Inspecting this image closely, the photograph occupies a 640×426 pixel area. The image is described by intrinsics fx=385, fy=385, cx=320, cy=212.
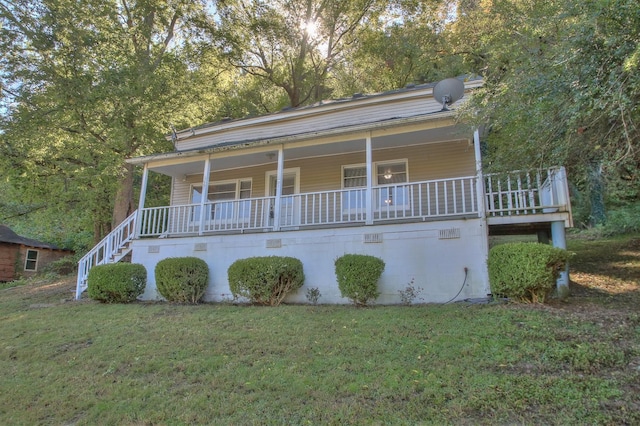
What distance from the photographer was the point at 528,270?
5961 millimetres

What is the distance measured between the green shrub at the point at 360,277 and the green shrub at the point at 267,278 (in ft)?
3.71

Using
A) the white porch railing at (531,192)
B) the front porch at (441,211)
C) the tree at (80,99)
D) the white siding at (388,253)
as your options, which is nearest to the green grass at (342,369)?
the white siding at (388,253)

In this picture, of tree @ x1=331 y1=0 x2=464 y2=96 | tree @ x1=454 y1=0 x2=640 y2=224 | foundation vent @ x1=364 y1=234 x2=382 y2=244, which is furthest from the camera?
tree @ x1=331 y1=0 x2=464 y2=96

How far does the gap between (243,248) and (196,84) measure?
11.0m

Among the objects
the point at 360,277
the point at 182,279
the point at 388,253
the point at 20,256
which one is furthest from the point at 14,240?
the point at 388,253

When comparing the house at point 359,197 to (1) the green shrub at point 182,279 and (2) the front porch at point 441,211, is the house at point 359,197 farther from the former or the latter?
(1) the green shrub at point 182,279

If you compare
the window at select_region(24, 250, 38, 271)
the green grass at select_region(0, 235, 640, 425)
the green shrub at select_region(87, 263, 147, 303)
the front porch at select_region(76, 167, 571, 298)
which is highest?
the front porch at select_region(76, 167, 571, 298)

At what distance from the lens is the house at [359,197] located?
24.5ft

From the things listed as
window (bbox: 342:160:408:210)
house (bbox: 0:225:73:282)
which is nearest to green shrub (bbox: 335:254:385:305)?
window (bbox: 342:160:408:210)

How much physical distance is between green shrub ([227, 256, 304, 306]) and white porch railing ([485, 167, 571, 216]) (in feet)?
13.5

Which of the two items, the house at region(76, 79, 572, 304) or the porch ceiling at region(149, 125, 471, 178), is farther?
the porch ceiling at region(149, 125, 471, 178)

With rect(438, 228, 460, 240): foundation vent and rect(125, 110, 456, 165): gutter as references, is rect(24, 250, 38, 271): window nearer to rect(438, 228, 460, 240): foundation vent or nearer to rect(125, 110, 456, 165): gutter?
rect(125, 110, 456, 165): gutter

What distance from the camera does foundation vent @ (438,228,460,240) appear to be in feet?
24.6

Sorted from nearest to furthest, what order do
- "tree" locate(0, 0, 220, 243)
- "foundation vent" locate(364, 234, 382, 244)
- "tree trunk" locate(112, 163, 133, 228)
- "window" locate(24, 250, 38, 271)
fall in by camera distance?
"foundation vent" locate(364, 234, 382, 244)
"tree" locate(0, 0, 220, 243)
"tree trunk" locate(112, 163, 133, 228)
"window" locate(24, 250, 38, 271)
